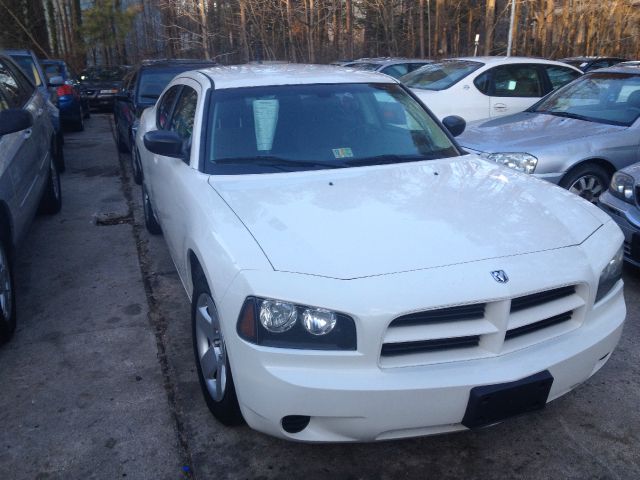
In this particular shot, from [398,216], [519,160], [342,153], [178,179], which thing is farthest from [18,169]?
[519,160]

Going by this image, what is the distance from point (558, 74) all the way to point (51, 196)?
7.27 m

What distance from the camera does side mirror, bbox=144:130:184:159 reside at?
12.3 feet

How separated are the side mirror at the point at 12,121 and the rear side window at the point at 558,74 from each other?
753 centimetres

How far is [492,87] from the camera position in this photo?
8922mm

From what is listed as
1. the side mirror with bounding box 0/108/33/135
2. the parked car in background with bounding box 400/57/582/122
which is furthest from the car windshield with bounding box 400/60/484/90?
the side mirror with bounding box 0/108/33/135

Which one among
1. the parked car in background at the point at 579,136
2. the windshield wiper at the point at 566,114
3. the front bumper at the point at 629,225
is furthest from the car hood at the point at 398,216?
the windshield wiper at the point at 566,114

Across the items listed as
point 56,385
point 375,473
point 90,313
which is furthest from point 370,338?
point 90,313

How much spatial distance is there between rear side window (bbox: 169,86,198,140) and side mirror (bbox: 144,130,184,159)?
143 millimetres

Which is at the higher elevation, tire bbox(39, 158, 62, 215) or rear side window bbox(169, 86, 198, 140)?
rear side window bbox(169, 86, 198, 140)

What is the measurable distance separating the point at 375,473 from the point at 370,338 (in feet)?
2.45

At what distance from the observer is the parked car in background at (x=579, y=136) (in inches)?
219

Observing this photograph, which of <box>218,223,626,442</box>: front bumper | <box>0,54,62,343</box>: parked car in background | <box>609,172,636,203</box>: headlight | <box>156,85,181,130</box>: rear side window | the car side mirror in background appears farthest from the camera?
<box>156,85,181,130</box>: rear side window

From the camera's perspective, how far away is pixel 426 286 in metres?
2.38

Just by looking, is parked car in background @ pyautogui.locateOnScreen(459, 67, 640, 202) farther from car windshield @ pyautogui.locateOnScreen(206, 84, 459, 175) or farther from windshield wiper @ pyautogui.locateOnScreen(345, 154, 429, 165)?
windshield wiper @ pyautogui.locateOnScreen(345, 154, 429, 165)
